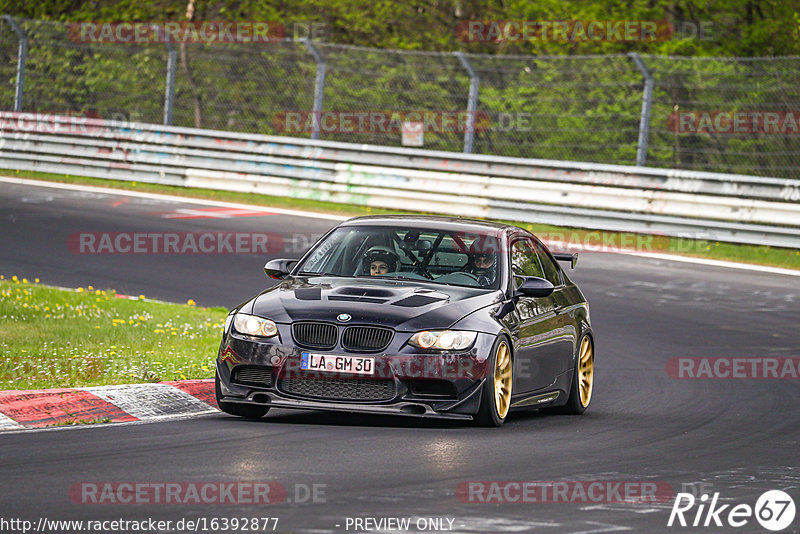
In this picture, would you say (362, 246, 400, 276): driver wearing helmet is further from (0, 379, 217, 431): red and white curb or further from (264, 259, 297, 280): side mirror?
(0, 379, 217, 431): red and white curb

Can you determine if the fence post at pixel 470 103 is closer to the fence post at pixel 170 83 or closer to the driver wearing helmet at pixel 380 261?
the fence post at pixel 170 83

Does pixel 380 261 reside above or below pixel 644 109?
below

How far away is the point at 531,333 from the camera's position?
9961 mm

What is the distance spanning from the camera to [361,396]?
8906 mm

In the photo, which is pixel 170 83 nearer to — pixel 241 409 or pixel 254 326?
pixel 241 409

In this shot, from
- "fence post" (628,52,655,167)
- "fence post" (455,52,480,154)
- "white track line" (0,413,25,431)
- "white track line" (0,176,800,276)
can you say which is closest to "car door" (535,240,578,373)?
"white track line" (0,413,25,431)

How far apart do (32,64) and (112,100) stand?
5.62 feet

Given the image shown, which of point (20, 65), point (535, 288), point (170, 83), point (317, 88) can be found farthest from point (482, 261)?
point (20, 65)

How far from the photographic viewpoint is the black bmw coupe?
29.2 ft

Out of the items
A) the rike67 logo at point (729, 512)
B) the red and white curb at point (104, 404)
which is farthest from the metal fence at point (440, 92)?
the rike67 logo at point (729, 512)

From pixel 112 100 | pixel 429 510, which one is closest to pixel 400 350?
pixel 429 510

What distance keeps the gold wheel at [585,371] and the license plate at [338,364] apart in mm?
2504

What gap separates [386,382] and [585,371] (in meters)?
2.70

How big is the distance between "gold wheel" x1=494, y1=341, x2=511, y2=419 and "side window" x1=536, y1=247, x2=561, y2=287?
5.50 feet
